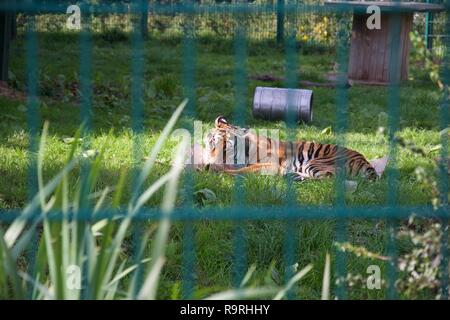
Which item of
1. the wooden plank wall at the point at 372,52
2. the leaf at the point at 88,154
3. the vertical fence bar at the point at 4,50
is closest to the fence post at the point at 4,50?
the vertical fence bar at the point at 4,50

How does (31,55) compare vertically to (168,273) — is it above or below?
above

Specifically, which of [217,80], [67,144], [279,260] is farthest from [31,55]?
[217,80]

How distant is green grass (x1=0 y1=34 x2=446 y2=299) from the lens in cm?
396

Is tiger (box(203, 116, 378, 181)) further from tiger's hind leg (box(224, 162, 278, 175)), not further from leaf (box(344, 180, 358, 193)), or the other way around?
leaf (box(344, 180, 358, 193))

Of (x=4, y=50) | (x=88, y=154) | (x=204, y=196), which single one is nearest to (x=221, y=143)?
(x=88, y=154)

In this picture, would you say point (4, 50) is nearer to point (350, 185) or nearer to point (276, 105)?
point (276, 105)

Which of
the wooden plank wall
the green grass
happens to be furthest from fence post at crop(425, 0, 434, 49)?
the wooden plank wall

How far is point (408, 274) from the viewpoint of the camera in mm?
3387

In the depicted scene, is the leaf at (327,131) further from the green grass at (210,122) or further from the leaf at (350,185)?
the leaf at (350,185)

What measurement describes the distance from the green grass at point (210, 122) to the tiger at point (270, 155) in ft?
0.98

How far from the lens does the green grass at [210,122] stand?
3961 mm

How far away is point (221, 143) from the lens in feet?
20.5

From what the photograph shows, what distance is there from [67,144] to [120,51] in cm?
557

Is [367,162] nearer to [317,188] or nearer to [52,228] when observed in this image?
[317,188]
